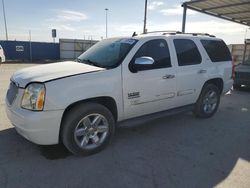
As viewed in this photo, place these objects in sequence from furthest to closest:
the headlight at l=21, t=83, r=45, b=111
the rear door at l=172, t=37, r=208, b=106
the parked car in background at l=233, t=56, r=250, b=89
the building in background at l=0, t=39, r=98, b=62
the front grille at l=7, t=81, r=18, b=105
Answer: the building in background at l=0, t=39, r=98, b=62
the parked car in background at l=233, t=56, r=250, b=89
the rear door at l=172, t=37, r=208, b=106
the front grille at l=7, t=81, r=18, b=105
the headlight at l=21, t=83, r=45, b=111

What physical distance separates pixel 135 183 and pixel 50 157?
140cm

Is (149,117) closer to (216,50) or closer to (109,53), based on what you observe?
(109,53)

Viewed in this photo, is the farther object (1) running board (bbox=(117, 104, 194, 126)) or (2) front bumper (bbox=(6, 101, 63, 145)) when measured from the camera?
(1) running board (bbox=(117, 104, 194, 126))

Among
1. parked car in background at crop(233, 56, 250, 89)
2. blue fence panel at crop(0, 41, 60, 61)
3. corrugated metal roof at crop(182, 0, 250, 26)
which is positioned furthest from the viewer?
blue fence panel at crop(0, 41, 60, 61)

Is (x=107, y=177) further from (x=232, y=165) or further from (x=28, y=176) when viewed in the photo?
(x=232, y=165)

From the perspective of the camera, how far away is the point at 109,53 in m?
4.45

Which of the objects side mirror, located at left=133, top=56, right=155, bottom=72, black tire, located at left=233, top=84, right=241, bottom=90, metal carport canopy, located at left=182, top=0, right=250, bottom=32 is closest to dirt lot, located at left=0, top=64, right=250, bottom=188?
side mirror, located at left=133, top=56, right=155, bottom=72

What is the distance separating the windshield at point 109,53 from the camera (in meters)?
4.11

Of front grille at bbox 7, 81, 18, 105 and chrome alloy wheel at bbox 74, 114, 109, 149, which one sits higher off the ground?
front grille at bbox 7, 81, 18, 105

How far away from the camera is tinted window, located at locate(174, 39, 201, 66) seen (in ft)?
16.3

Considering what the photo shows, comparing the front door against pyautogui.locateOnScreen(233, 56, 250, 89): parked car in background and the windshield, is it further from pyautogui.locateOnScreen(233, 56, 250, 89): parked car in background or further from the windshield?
pyautogui.locateOnScreen(233, 56, 250, 89): parked car in background

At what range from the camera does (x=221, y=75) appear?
235 inches

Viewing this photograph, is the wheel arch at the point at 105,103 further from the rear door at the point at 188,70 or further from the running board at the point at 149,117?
the rear door at the point at 188,70

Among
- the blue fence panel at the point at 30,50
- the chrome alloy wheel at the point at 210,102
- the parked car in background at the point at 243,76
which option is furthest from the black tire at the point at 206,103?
the blue fence panel at the point at 30,50
